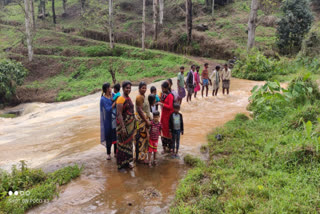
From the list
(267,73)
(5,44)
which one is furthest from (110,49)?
(267,73)

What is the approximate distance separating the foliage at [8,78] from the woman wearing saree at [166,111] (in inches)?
632

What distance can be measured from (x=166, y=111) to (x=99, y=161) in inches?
74.2

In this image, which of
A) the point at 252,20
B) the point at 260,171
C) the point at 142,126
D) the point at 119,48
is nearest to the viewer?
the point at 260,171

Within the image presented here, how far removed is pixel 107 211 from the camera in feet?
11.9

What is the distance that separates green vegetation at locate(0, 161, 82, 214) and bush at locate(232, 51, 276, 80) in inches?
530

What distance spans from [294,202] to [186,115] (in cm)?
576

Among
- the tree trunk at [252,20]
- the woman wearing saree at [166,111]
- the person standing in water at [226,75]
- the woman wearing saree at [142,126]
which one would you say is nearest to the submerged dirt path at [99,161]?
the woman wearing saree at [142,126]

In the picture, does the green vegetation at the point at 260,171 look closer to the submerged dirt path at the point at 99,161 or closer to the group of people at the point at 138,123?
the submerged dirt path at the point at 99,161

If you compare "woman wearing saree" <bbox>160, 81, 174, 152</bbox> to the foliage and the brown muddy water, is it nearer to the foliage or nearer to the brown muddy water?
the brown muddy water

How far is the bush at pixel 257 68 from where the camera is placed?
15.2m

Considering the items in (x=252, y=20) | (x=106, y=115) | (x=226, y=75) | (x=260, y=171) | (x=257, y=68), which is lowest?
(x=260, y=171)

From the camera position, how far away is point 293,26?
19531mm

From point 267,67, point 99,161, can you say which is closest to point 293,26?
point 267,67

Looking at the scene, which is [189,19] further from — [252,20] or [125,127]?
[125,127]
